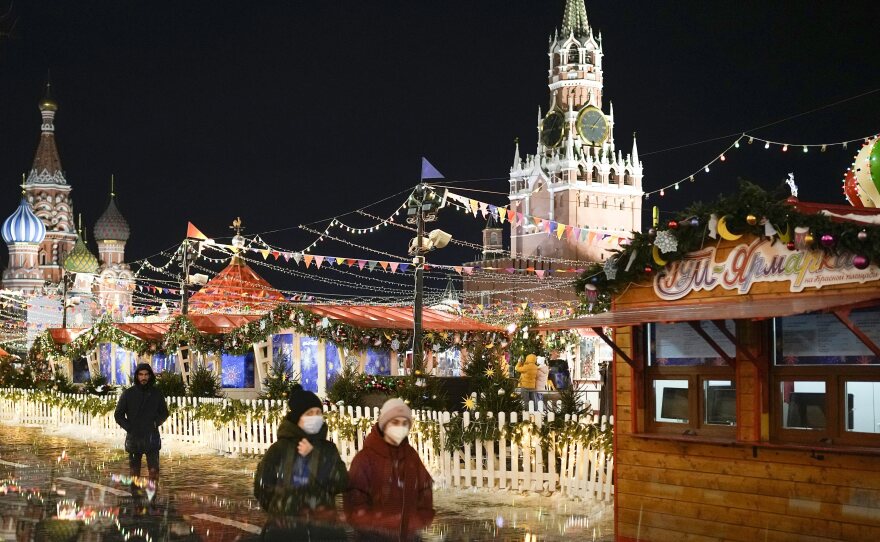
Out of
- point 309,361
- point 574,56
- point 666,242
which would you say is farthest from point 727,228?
point 574,56

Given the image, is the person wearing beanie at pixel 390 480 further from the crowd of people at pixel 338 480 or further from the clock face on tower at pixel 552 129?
the clock face on tower at pixel 552 129

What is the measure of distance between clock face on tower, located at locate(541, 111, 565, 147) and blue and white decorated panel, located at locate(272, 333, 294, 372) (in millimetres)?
103714

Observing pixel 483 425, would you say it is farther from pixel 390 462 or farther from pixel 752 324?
pixel 390 462

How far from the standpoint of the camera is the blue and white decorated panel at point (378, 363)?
26.4 meters

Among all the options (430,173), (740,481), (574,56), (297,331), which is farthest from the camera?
(574,56)

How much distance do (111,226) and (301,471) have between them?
4668 inches

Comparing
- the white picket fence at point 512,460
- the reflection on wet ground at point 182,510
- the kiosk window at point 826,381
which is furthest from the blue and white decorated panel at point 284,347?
the kiosk window at point 826,381

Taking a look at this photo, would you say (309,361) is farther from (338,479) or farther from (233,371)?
(338,479)

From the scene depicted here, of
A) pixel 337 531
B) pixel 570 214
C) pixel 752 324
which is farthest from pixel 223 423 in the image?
pixel 570 214

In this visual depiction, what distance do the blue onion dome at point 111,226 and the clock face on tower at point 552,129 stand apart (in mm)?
47957

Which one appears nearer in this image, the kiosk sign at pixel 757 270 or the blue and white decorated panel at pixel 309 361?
the kiosk sign at pixel 757 270

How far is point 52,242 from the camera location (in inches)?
5039

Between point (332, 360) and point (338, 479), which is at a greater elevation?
point (332, 360)

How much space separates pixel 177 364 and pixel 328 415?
17247 millimetres
